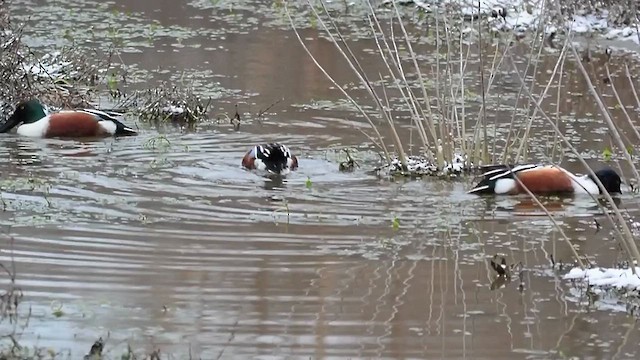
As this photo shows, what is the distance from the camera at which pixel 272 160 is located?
12.0 meters

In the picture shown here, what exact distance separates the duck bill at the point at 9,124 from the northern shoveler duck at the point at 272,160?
2855mm

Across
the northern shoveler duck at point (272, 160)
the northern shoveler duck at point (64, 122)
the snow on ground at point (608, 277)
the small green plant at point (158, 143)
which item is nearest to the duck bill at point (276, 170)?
the northern shoveler duck at point (272, 160)

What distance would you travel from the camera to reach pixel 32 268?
26.3ft

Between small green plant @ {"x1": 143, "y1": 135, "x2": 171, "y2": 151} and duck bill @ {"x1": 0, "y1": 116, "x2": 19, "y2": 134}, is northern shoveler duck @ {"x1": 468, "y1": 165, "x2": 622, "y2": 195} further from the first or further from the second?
duck bill @ {"x1": 0, "y1": 116, "x2": 19, "y2": 134}

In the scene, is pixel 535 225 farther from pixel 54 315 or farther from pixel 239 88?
pixel 239 88

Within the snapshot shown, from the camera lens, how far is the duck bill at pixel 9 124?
13922mm

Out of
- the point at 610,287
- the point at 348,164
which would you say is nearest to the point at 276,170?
the point at 348,164

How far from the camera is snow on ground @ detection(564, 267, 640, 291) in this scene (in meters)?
7.81

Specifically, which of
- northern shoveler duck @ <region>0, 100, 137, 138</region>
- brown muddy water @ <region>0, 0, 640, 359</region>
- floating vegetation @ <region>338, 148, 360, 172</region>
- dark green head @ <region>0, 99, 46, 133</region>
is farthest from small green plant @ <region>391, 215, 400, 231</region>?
dark green head @ <region>0, 99, 46, 133</region>

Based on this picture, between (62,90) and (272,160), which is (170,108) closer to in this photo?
(62,90)

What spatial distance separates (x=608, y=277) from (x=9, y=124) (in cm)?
786

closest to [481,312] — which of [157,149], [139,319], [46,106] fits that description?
[139,319]

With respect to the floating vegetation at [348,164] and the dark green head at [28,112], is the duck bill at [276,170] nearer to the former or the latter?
the floating vegetation at [348,164]

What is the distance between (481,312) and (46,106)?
8303 millimetres
